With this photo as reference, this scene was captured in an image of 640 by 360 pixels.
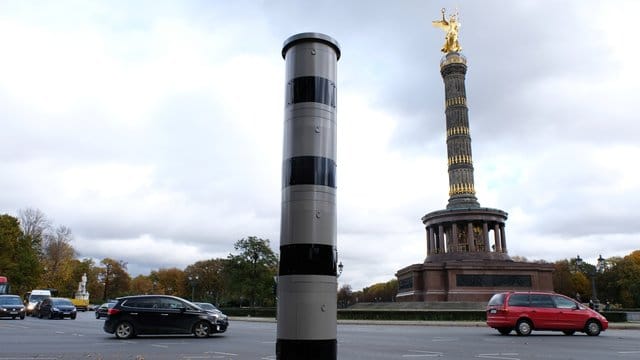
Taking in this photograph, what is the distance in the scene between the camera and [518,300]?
70.5ft

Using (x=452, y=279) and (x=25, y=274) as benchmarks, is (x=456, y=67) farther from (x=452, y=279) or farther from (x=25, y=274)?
(x=25, y=274)

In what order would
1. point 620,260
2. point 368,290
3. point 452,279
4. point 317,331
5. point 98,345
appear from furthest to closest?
1. point 368,290
2. point 620,260
3. point 452,279
4. point 98,345
5. point 317,331

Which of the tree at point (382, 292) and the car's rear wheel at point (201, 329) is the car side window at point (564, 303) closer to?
the car's rear wheel at point (201, 329)

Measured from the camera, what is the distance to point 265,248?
74188 mm

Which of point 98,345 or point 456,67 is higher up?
point 456,67

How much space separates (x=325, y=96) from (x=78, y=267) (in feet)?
409

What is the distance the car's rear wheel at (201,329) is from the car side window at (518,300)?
40.1 feet

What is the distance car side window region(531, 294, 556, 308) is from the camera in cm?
2126

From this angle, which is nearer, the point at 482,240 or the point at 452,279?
the point at 452,279

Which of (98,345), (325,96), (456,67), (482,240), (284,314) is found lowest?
(98,345)

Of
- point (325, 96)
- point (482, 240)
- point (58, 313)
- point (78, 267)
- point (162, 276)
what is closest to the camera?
point (325, 96)

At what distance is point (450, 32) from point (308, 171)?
69.5 m

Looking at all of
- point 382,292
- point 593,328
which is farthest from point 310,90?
point 382,292

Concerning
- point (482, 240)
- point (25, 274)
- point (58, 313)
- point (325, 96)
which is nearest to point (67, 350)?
point (325, 96)
